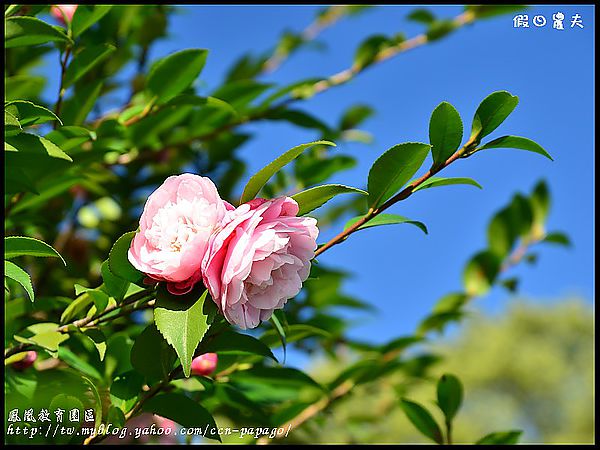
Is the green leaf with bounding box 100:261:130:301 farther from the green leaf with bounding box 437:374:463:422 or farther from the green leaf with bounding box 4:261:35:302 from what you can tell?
the green leaf with bounding box 437:374:463:422

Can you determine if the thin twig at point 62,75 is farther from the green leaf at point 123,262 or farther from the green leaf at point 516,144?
the green leaf at point 516,144

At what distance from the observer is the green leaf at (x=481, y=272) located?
1480 mm

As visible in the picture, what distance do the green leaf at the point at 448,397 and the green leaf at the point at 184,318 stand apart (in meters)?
0.50

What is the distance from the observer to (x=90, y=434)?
2.41ft

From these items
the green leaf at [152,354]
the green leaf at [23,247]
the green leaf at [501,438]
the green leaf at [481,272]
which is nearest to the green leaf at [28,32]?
the green leaf at [23,247]

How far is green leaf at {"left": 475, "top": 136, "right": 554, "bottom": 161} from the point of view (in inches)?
25.9

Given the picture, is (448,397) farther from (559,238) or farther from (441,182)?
(559,238)

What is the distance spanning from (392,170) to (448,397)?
1.49 feet

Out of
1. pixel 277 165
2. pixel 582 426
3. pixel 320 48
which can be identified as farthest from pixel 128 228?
pixel 582 426

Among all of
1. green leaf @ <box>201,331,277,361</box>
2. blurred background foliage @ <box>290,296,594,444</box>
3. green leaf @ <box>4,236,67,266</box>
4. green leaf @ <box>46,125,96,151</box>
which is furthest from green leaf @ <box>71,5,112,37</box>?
blurred background foliage @ <box>290,296,594,444</box>

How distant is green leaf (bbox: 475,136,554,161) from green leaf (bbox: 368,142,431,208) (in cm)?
6

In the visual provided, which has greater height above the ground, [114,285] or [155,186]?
[114,285]

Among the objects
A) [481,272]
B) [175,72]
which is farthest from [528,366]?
[175,72]

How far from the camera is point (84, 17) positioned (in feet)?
3.14
